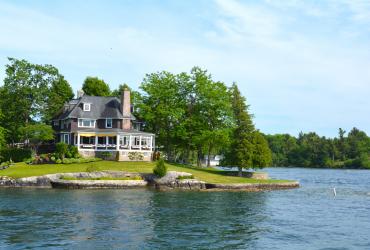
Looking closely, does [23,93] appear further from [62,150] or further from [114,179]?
[114,179]

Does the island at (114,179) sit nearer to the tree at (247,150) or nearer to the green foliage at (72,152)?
the green foliage at (72,152)

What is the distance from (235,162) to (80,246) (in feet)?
170

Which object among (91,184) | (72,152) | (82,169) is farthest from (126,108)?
(91,184)

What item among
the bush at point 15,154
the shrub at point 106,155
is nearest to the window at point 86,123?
the shrub at point 106,155

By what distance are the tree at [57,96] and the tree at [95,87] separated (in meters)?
5.61

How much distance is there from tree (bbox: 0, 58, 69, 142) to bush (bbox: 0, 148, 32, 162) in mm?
6100

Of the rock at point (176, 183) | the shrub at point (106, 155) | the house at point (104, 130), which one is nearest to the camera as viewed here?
the rock at point (176, 183)

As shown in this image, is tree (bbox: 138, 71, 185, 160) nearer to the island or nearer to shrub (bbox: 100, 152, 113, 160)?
shrub (bbox: 100, 152, 113, 160)

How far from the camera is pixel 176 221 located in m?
34.6

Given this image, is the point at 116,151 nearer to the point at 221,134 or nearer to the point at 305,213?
the point at 221,134

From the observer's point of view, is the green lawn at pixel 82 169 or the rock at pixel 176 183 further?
the green lawn at pixel 82 169

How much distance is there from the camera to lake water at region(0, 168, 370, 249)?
2738cm

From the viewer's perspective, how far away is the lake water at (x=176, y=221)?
27.4m

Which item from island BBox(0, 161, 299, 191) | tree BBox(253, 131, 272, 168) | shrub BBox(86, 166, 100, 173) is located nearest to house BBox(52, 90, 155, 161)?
island BBox(0, 161, 299, 191)
